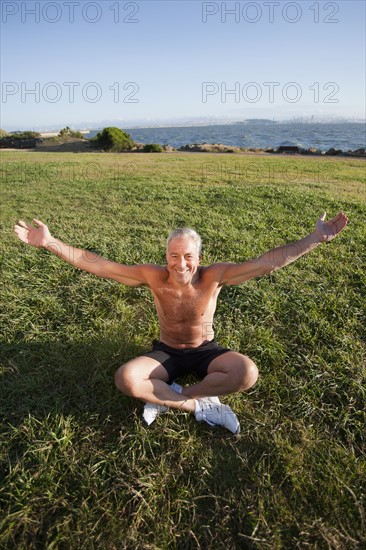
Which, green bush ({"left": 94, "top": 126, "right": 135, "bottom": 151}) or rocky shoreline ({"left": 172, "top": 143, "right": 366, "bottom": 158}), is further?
green bush ({"left": 94, "top": 126, "right": 135, "bottom": 151})

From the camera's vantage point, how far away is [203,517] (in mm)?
2031

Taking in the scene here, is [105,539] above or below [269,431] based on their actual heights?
below

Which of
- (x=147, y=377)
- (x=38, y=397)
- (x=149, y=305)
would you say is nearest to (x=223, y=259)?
(x=149, y=305)

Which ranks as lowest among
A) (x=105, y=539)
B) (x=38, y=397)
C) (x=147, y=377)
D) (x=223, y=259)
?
(x=105, y=539)

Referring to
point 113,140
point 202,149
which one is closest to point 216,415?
point 202,149

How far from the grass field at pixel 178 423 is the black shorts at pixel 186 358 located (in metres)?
0.35

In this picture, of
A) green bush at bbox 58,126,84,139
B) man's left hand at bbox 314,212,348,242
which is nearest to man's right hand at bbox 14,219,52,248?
man's left hand at bbox 314,212,348,242

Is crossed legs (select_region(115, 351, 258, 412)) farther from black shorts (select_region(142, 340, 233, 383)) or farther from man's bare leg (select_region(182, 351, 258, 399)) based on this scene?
black shorts (select_region(142, 340, 233, 383))

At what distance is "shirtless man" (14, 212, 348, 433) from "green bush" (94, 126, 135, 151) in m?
25.8

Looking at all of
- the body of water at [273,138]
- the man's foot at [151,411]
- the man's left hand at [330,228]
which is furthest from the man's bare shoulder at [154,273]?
the body of water at [273,138]

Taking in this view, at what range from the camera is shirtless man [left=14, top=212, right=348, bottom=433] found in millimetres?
2562

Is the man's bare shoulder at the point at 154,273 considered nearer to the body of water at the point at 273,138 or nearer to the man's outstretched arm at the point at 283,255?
the man's outstretched arm at the point at 283,255

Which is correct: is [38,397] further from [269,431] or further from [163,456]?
[269,431]

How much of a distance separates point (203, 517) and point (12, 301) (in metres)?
3.11
